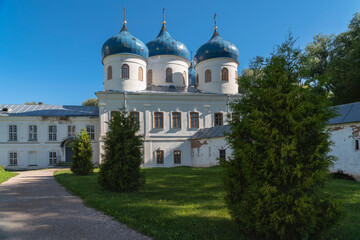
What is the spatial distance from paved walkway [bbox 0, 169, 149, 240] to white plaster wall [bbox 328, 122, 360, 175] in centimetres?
1091

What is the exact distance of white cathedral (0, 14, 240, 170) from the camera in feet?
74.3

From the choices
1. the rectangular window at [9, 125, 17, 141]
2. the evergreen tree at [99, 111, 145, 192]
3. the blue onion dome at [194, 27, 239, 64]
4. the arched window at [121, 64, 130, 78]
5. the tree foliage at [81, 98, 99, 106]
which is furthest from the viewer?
the tree foliage at [81, 98, 99, 106]

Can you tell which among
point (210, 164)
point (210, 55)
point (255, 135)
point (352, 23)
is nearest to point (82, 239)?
point (255, 135)

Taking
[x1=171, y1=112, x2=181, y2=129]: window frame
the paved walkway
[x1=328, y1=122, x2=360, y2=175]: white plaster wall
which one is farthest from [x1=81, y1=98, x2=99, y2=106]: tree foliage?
[x1=328, y1=122, x2=360, y2=175]: white plaster wall

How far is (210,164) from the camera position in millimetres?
20297

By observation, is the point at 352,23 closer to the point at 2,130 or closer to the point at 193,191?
the point at 193,191

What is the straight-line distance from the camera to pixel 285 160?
4070 millimetres

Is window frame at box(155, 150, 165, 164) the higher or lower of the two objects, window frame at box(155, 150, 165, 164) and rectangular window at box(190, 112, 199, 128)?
the lower

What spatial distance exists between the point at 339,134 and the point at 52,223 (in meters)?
12.6

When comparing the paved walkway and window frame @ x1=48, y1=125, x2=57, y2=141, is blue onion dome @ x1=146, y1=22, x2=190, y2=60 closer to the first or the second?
window frame @ x1=48, y1=125, x2=57, y2=141

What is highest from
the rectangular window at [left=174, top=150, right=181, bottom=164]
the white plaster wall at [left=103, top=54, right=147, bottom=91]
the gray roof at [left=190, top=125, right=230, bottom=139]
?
the white plaster wall at [left=103, top=54, right=147, bottom=91]

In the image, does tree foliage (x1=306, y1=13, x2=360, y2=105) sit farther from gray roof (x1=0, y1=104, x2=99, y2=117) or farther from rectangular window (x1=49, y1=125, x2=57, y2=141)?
rectangular window (x1=49, y1=125, x2=57, y2=141)

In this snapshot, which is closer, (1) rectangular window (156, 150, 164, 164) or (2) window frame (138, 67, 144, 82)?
(1) rectangular window (156, 150, 164, 164)

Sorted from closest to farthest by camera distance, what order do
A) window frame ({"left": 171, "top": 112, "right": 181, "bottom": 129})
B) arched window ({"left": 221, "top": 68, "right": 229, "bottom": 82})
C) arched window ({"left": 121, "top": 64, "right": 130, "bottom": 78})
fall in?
arched window ({"left": 121, "top": 64, "right": 130, "bottom": 78})
window frame ({"left": 171, "top": 112, "right": 181, "bottom": 129})
arched window ({"left": 221, "top": 68, "right": 229, "bottom": 82})
